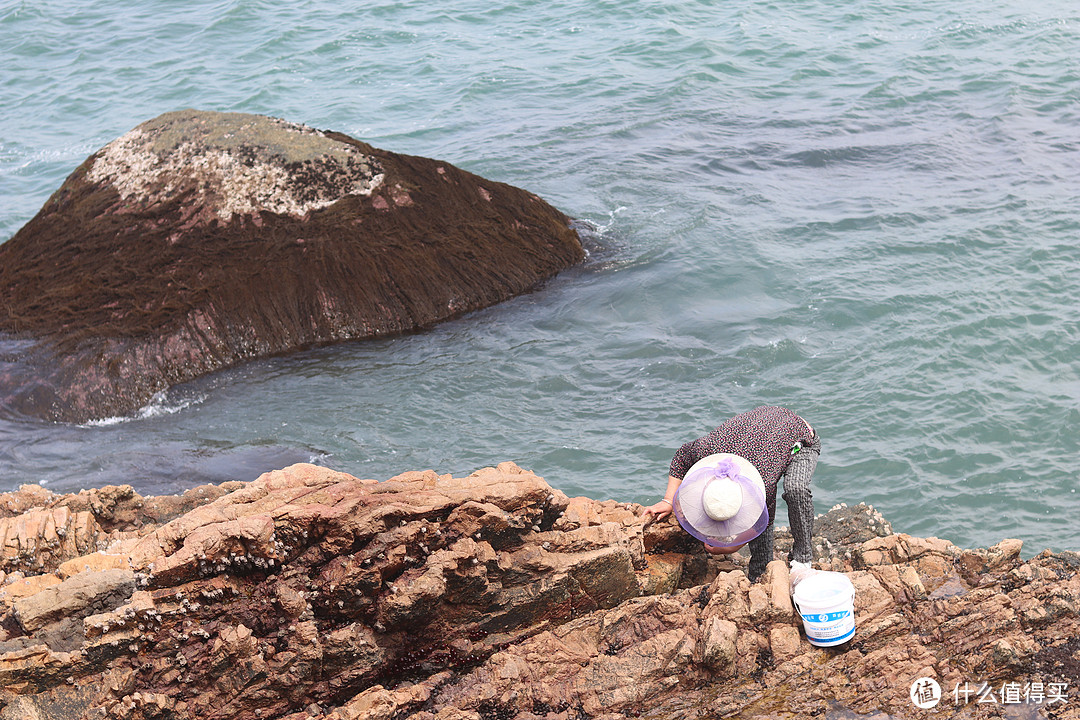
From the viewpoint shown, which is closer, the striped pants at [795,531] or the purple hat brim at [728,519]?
the purple hat brim at [728,519]

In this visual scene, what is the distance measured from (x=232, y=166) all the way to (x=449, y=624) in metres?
7.18

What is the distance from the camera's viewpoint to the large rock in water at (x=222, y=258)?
30.0 ft

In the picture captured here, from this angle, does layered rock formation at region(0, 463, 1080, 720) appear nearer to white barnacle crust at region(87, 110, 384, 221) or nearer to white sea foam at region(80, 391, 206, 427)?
white sea foam at region(80, 391, 206, 427)

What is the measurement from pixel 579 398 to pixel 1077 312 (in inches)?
218

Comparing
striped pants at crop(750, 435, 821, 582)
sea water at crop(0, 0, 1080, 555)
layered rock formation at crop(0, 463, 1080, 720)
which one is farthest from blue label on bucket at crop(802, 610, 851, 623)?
sea water at crop(0, 0, 1080, 555)

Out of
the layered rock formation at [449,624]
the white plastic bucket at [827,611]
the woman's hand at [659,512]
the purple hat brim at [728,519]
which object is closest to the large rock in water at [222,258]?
the layered rock formation at [449,624]

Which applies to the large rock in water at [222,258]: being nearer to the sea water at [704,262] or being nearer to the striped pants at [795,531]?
the sea water at [704,262]

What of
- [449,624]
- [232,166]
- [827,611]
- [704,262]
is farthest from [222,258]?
[827,611]

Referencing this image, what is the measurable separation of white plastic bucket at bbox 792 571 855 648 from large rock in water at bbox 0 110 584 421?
651cm

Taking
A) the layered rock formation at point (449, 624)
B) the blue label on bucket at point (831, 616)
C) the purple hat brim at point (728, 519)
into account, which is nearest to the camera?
the layered rock formation at point (449, 624)

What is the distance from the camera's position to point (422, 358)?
31.4ft

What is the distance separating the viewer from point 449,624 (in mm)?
4156

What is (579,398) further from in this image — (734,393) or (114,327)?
(114,327)

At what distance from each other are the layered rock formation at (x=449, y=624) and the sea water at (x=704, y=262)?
9.36ft
